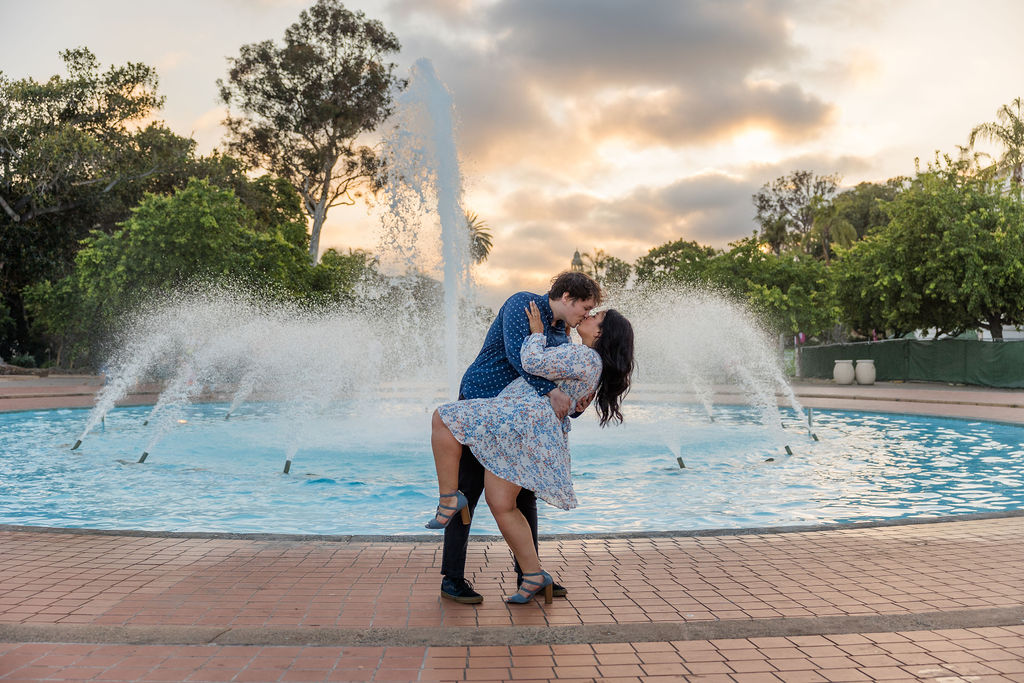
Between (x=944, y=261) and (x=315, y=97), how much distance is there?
2931 centimetres

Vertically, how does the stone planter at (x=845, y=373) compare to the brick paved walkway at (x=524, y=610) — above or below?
above

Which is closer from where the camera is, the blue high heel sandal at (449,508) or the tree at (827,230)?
the blue high heel sandal at (449,508)

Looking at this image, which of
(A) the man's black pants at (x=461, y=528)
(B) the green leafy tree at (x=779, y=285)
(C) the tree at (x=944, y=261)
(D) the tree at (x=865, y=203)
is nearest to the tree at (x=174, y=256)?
(B) the green leafy tree at (x=779, y=285)

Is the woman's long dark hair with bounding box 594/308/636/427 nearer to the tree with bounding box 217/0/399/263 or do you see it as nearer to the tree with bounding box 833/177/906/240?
the tree with bounding box 217/0/399/263

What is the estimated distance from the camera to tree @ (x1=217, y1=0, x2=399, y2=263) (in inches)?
1656

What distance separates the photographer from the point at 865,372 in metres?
33.5

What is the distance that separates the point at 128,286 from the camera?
30.3 metres

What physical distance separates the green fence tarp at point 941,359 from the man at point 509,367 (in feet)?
98.5

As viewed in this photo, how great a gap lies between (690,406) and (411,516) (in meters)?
16.3

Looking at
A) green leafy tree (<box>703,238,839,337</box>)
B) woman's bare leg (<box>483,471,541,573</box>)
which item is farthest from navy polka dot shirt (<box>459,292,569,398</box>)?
green leafy tree (<box>703,238,839,337</box>)

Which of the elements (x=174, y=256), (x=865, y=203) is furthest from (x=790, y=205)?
(x=174, y=256)

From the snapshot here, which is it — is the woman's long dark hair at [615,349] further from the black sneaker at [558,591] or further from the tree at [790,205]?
the tree at [790,205]

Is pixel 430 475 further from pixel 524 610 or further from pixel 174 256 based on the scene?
pixel 174 256

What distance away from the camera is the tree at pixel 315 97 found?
42.1 meters
